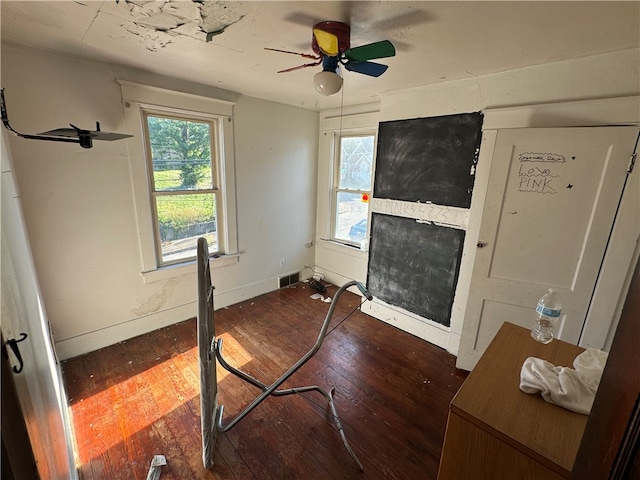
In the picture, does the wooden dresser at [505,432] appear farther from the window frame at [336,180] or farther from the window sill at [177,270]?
the window sill at [177,270]

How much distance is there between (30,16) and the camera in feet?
4.60

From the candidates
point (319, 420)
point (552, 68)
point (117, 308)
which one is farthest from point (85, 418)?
point (552, 68)

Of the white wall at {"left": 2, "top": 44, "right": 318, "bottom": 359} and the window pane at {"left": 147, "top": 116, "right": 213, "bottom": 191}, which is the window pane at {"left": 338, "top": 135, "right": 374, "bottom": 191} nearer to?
the white wall at {"left": 2, "top": 44, "right": 318, "bottom": 359}

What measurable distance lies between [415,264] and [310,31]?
6.66ft

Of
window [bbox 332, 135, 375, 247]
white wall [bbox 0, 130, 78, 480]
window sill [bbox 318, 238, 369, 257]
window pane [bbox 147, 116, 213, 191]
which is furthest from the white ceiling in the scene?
window sill [bbox 318, 238, 369, 257]

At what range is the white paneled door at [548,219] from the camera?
1.65 m

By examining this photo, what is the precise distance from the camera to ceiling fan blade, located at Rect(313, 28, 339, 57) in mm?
1365

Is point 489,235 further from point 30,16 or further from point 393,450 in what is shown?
point 30,16

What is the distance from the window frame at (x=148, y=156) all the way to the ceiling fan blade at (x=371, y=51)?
5.49ft

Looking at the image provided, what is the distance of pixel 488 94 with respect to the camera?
82.0 inches

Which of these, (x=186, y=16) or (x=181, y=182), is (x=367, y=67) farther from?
(x=181, y=182)

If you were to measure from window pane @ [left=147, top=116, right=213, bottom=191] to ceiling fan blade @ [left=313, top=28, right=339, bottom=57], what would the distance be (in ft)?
5.54

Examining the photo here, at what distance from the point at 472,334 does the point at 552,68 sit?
189cm

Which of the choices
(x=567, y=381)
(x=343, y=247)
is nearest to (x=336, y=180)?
(x=343, y=247)
